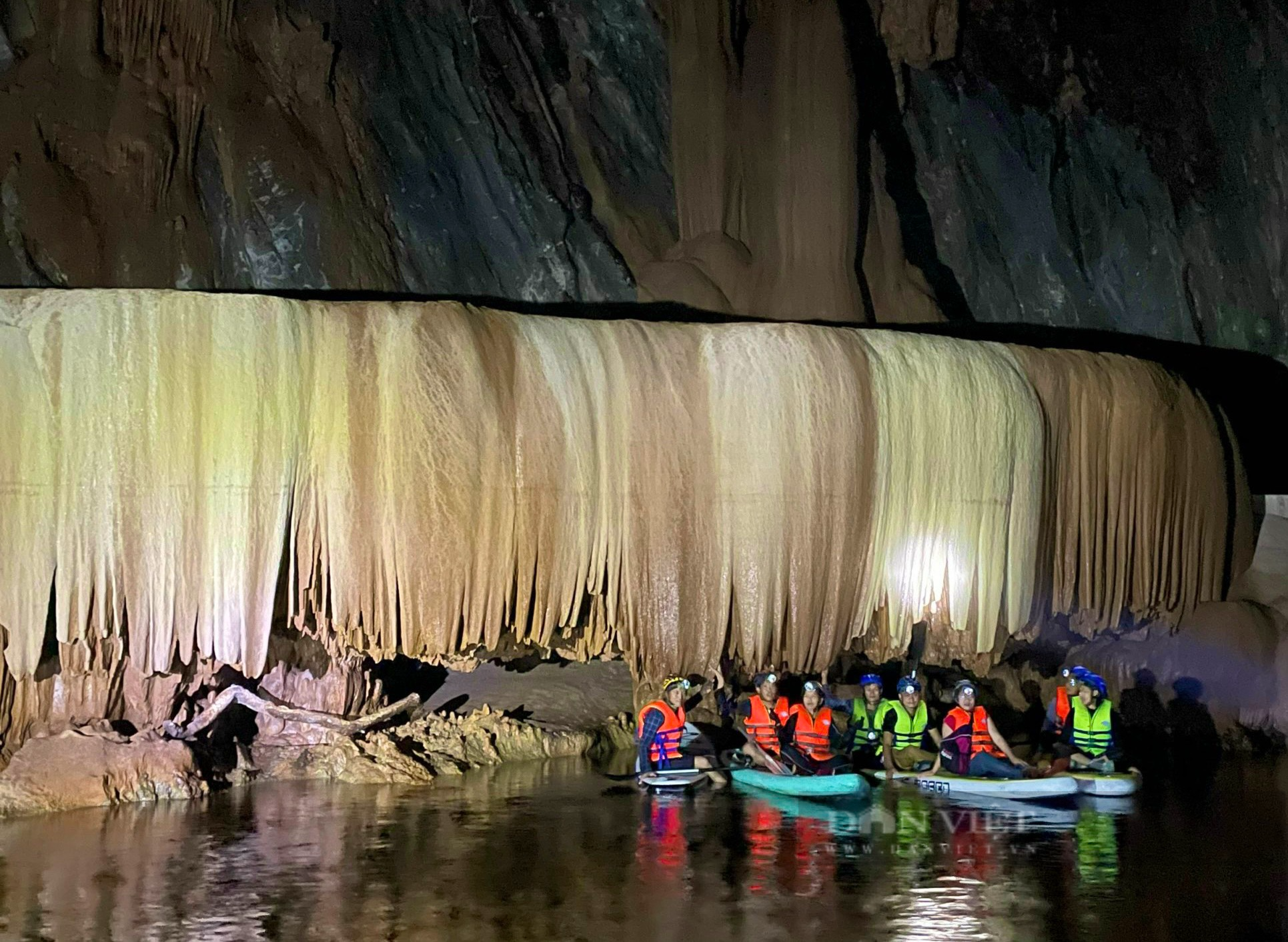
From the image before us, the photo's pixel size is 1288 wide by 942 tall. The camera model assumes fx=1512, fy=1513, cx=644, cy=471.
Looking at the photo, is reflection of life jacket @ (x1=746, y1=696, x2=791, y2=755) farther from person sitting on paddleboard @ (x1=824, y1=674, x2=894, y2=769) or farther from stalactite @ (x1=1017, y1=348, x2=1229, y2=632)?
stalactite @ (x1=1017, y1=348, x2=1229, y2=632)

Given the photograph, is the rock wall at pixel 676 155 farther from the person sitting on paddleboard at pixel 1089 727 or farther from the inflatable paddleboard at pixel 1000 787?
the inflatable paddleboard at pixel 1000 787

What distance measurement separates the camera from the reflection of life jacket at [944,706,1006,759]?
35.8ft

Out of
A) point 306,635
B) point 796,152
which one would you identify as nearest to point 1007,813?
point 306,635

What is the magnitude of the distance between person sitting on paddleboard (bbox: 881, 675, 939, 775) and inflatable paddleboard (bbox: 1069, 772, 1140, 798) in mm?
1208

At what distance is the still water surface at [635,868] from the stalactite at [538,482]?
3.52ft

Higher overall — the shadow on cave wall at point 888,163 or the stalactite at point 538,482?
the shadow on cave wall at point 888,163

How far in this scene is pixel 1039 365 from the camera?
11.4 meters

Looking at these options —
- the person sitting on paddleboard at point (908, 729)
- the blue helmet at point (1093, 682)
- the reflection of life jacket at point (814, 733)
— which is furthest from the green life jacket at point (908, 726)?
the blue helmet at point (1093, 682)

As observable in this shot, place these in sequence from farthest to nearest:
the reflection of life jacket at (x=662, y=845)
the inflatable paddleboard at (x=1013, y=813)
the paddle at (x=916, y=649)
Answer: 1. the paddle at (x=916, y=649)
2. the inflatable paddleboard at (x=1013, y=813)
3. the reflection of life jacket at (x=662, y=845)

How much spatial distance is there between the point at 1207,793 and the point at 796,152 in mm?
7079

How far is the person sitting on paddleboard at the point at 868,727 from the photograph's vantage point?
38.1 feet

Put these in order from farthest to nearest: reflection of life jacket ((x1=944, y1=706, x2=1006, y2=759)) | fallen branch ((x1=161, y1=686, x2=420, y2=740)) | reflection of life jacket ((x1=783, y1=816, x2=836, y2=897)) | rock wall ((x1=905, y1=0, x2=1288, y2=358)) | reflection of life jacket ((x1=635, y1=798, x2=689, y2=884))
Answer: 1. rock wall ((x1=905, y1=0, x2=1288, y2=358))
2. reflection of life jacket ((x1=944, y1=706, x2=1006, y2=759))
3. fallen branch ((x1=161, y1=686, x2=420, y2=740))
4. reflection of life jacket ((x1=635, y1=798, x2=689, y2=884))
5. reflection of life jacket ((x1=783, y1=816, x2=836, y2=897))

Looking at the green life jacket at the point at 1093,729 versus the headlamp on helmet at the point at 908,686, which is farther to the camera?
the headlamp on helmet at the point at 908,686

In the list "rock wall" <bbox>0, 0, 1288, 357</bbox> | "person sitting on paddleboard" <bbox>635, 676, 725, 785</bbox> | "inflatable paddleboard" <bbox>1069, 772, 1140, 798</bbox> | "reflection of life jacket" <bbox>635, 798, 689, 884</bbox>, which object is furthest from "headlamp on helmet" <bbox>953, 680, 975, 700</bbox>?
"rock wall" <bbox>0, 0, 1288, 357</bbox>
